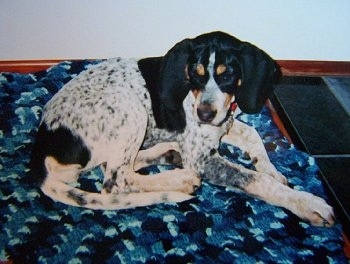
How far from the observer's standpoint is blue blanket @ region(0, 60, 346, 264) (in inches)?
72.2

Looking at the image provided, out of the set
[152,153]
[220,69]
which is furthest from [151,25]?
[220,69]

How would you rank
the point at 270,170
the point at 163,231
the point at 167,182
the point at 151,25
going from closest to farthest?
1. the point at 163,231
2. the point at 167,182
3. the point at 270,170
4. the point at 151,25

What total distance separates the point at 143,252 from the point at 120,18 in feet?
6.23

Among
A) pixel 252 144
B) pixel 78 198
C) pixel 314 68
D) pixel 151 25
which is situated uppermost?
pixel 151 25

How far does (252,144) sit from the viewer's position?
246cm

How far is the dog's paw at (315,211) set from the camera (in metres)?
1.98

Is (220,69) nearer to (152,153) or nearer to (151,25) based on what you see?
(152,153)

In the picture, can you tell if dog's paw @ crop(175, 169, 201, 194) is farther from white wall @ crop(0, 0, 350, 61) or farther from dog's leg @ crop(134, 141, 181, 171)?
white wall @ crop(0, 0, 350, 61)

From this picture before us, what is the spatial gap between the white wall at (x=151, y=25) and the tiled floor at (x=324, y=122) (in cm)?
33

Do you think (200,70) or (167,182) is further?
(167,182)

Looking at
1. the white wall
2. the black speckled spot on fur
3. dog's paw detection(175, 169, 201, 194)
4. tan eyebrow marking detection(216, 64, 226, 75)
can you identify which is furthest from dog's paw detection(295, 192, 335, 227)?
the white wall

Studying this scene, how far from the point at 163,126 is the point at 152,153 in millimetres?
178

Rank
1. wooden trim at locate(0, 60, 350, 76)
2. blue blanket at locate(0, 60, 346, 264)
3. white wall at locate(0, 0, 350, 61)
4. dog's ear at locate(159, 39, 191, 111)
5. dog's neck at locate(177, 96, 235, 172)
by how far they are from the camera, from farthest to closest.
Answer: wooden trim at locate(0, 60, 350, 76)
white wall at locate(0, 0, 350, 61)
dog's neck at locate(177, 96, 235, 172)
dog's ear at locate(159, 39, 191, 111)
blue blanket at locate(0, 60, 346, 264)

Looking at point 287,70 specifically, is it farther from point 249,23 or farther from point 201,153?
point 201,153
